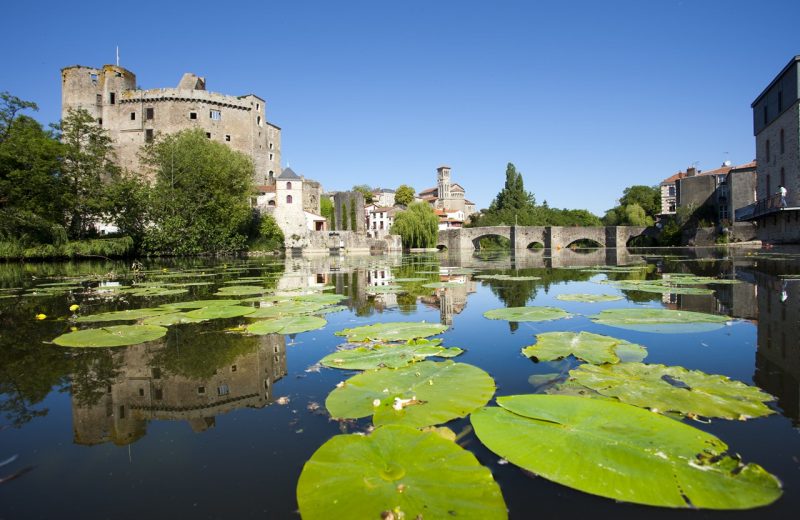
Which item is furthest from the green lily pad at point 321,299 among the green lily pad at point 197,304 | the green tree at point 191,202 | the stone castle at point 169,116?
the stone castle at point 169,116

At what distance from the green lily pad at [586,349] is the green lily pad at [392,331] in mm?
1084

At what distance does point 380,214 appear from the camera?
263 feet

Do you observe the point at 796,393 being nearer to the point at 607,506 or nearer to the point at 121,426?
the point at 607,506

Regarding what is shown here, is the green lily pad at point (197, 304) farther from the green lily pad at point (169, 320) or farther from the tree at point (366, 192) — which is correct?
the tree at point (366, 192)

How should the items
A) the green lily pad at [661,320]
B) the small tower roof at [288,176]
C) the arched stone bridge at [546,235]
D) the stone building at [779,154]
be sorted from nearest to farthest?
the green lily pad at [661,320] → the stone building at [779,154] → the small tower roof at [288,176] → the arched stone bridge at [546,235]

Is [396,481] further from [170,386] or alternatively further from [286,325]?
[286,325]

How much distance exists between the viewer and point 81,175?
83.1 feet

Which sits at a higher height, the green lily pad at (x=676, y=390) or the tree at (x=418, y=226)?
the tree at (x=418, y=226)

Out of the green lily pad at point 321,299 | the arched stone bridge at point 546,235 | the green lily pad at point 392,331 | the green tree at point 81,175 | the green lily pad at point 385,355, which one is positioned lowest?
the green lily pad at point 385,355

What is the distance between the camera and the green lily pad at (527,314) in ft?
17.0

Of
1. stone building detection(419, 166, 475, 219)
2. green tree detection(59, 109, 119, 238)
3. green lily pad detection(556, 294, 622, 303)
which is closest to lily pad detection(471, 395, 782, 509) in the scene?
green lily pad detection(556, 294, 622, 303)

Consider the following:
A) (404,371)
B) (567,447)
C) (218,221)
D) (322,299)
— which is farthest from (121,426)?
(218,221)

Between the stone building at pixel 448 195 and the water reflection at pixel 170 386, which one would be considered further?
the stone building at pixel 448 195

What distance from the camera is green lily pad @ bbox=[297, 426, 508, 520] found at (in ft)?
4.75
